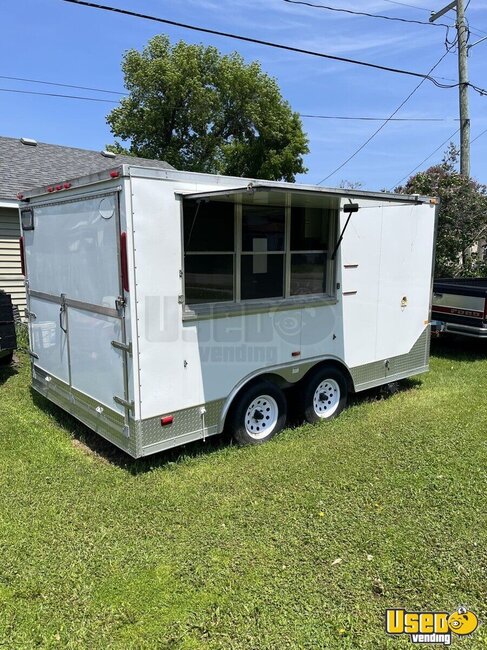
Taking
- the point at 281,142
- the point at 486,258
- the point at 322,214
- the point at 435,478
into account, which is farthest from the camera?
the point at 281,142

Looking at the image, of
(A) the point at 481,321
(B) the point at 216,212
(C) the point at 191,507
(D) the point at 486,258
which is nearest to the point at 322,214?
(B) the point at 216,212

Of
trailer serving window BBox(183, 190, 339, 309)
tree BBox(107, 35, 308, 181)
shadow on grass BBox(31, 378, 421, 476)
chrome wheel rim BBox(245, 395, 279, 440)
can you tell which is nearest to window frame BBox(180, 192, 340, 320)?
trailer serving window BBox(183, 190, 339, 309)

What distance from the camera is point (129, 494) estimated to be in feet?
12.6

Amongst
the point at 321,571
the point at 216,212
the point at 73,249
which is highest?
the point at 216,212

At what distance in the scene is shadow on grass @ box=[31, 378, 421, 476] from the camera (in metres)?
4.41

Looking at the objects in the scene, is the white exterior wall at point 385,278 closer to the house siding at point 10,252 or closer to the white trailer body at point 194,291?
the white trailer body at point 194,291

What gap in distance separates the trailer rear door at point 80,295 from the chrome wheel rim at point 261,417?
1.35 metres

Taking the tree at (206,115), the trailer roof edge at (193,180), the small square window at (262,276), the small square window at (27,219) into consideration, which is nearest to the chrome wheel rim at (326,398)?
the small square window at (262,276)

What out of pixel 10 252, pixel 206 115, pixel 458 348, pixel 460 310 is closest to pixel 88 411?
pixel 10 252

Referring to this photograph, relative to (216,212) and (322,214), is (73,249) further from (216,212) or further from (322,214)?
(322,214)

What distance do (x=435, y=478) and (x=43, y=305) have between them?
4433mm

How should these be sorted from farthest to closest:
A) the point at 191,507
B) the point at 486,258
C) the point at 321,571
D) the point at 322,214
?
the point at 486,258
the point at 322,214
the point at 191,507
the point at 321,571

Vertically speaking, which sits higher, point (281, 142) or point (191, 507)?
point (281, 142)

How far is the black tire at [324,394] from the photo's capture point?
17.3ft
